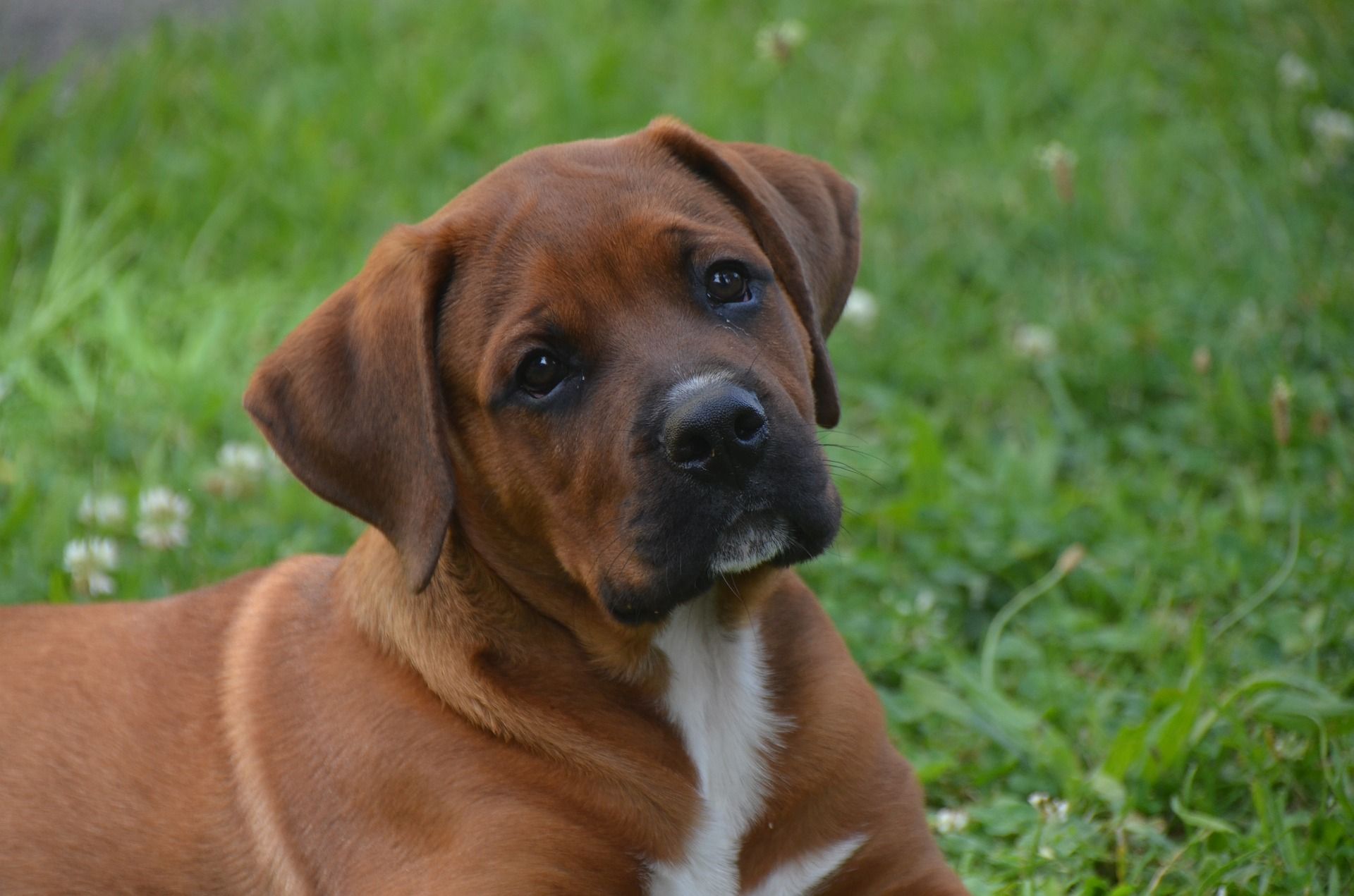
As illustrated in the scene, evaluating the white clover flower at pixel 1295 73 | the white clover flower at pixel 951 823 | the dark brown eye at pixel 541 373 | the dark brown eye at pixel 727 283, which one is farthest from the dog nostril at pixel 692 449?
the white clover flower at pixel 1295 73

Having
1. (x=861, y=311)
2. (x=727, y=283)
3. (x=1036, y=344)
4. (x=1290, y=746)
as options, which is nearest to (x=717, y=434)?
(x=727, y=283)

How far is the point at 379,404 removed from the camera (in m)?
3.72

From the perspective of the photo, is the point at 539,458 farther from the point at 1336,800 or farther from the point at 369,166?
the point at 369,166

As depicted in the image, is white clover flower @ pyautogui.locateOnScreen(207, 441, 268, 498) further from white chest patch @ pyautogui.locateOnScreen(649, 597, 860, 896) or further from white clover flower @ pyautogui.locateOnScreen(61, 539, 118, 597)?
white chest patch @ pyautogui.locateOnScreen(649, 597, 860, 896)

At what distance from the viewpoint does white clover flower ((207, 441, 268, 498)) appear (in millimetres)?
5980

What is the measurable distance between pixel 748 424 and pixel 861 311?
12.0ft

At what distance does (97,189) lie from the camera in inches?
312

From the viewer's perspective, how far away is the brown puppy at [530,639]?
355 cm

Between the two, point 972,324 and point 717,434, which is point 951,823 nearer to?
point 717,434

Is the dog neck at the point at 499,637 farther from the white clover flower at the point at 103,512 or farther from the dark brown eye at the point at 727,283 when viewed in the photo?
the white clover flower at the point at 103,512

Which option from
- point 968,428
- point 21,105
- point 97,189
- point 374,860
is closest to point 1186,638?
point 968,428

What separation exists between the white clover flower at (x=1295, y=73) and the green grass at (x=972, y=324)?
6 cm

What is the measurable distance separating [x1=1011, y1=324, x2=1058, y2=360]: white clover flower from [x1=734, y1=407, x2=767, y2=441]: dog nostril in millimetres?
3495

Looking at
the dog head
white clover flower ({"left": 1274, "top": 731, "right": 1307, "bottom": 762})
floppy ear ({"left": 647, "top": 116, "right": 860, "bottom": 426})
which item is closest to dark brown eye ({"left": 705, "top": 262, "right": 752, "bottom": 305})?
the dog head
